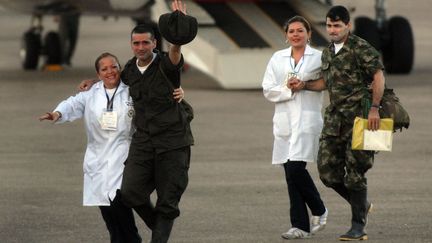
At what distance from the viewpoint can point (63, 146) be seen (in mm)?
16688

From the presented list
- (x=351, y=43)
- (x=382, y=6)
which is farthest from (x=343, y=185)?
(x=382, y=6)

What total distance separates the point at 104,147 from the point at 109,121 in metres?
0.17

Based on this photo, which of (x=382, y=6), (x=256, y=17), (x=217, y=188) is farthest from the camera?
(x=382, y=6)

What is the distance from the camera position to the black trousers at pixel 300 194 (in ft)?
34.6

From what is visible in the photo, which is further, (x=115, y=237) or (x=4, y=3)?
(x=4, y=3)

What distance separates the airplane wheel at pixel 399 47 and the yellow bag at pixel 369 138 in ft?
48.7

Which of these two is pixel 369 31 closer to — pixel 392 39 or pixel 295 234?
pixel 392 39

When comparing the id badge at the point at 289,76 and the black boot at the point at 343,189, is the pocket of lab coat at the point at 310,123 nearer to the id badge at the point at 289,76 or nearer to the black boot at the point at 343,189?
the id badge at the point at 289,76

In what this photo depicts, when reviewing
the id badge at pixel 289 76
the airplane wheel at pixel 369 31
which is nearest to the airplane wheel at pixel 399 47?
the airplane wheel at pixel 369 31

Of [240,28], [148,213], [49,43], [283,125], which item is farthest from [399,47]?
[148,213]

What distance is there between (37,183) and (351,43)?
14.3 feet

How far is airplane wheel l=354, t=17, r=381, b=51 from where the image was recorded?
81.8ft

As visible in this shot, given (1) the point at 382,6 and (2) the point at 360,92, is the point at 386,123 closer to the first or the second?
(2) the point at 360,92

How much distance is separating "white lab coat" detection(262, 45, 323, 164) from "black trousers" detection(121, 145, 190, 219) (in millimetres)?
1308
